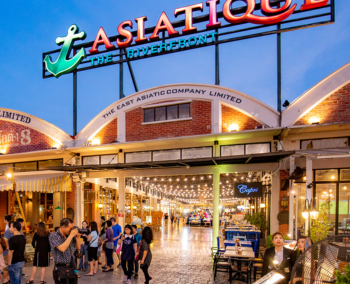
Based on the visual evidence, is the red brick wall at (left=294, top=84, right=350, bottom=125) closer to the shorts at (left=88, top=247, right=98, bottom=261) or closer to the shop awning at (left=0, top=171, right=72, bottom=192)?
the shorts at (left=88, top=247, right=98, bottom=261)

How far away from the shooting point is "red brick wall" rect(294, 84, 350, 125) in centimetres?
1063

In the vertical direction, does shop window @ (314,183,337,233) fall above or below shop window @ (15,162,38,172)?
below

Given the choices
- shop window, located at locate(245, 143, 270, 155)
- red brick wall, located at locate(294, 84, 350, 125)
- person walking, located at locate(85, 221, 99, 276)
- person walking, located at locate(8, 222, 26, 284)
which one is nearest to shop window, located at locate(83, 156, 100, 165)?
person walking, located at locate(85, 221, 99, 276)

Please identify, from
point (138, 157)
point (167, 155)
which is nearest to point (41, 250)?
point (138, 157)

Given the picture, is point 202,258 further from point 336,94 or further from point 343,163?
point 336,94

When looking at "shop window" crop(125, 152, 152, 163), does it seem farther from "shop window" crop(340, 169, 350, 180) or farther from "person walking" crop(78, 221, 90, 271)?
"shop window" crop(340, 169, 350, 180)

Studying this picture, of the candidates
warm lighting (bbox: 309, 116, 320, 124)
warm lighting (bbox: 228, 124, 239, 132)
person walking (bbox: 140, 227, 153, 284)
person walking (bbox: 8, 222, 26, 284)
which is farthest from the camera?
warm lighting (bbox: 228, 124, 239, 132)

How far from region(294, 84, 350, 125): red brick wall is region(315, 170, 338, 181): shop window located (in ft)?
5.92

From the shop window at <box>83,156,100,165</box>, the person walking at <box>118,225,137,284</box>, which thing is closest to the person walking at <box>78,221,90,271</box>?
the person walking at <box>118,225,137,284</box>

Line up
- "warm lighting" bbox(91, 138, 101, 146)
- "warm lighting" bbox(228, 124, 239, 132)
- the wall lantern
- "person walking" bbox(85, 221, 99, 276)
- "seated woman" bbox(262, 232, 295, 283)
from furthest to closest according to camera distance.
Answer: "warm lighting" bbox(91, 138, 101, 146), "warm lighting" bbox(228, 124, 239, 132), the wall lantern, "person walking" bbox(85, 221, 99, 276), "seated woman" bbox(262, 232, 295, 283)

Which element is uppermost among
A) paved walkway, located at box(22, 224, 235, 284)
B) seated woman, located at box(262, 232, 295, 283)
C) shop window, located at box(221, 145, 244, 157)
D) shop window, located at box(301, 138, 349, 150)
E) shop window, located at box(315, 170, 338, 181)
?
shop window, located at box(301, 138, 349, 150)

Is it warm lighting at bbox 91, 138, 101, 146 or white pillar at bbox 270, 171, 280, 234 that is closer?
white pillar at bbox 270, 171, 280, 234

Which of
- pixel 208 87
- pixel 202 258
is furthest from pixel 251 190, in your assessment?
pixel 208 87

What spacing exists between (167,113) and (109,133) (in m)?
3.03
